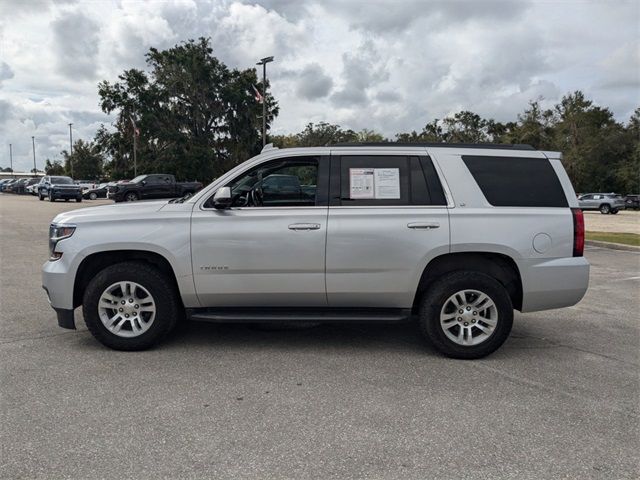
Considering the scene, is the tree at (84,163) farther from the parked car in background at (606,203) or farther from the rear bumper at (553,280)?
the rear bumper at (553,280)

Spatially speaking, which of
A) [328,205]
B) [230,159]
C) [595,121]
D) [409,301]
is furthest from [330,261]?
[595,121]

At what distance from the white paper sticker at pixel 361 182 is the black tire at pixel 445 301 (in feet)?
3.39

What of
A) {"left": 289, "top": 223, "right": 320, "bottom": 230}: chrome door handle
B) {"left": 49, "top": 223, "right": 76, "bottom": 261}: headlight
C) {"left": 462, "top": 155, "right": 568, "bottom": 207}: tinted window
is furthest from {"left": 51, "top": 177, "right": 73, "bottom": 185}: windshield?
{"left": 462, "top": 155, "right": 568, "bottom": 207}: tinted window

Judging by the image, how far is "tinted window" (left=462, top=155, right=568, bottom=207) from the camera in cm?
469

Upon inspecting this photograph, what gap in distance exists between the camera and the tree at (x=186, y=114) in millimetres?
49438

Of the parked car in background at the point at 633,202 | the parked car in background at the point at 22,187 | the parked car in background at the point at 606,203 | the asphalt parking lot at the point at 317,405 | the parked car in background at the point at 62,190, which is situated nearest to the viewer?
the asphalt parking lot at the point at 317,405

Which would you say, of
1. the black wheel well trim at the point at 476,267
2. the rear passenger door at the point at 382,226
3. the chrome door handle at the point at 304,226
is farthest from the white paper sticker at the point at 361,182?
the black wheel well trim at the point at 476,267

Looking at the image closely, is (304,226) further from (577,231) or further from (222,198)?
(577,231)

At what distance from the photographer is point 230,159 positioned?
173ft

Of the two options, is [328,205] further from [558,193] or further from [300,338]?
[558,193]

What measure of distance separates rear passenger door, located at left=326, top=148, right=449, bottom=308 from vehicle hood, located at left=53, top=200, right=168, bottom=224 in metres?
1.70

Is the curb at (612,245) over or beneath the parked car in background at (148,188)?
beneath

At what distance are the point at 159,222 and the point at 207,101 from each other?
Result: 49.4 m

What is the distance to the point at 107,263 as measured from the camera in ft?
16.0
